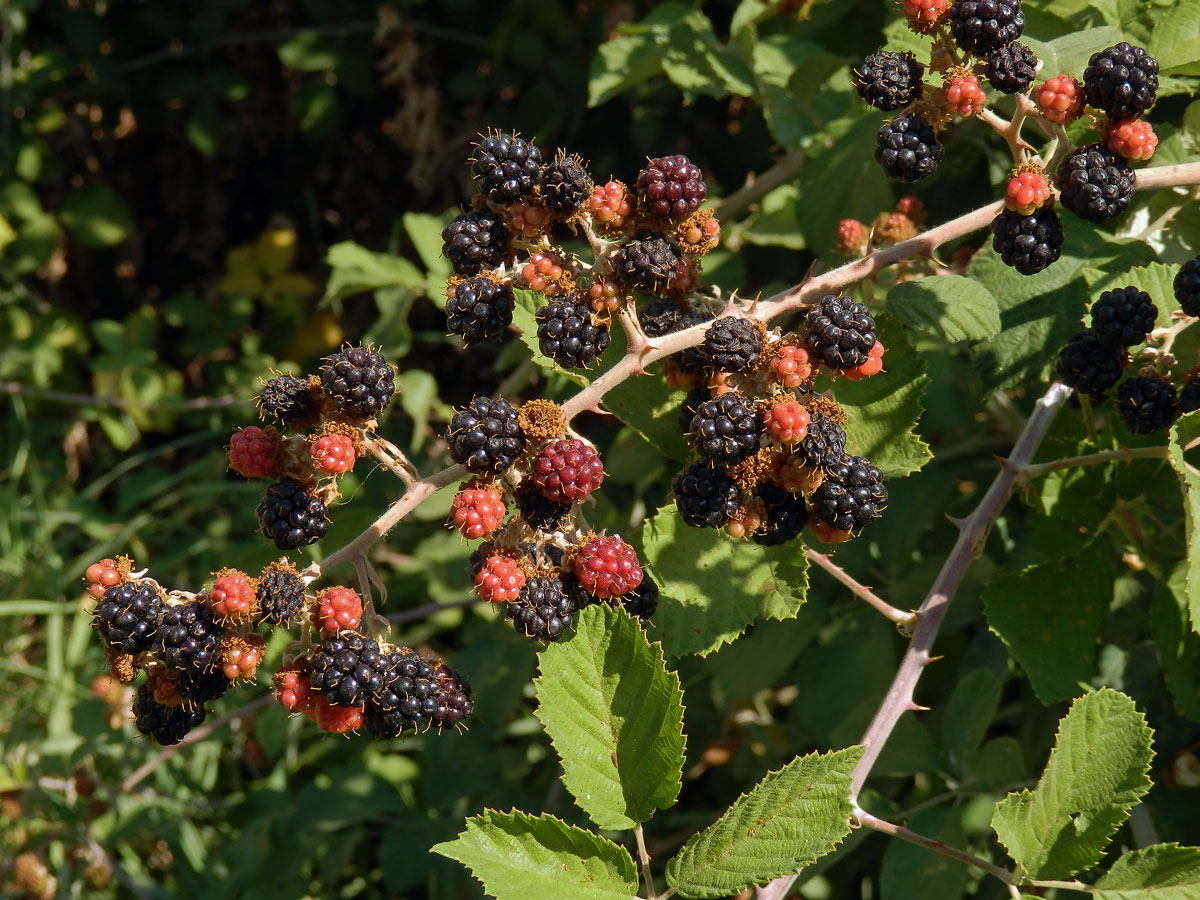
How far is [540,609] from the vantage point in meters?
1.99

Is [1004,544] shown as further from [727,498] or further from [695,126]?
[695,126]

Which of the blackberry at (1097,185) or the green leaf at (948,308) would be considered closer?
the blackberry at (1097,185)

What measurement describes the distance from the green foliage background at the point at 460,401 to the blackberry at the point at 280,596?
511mm

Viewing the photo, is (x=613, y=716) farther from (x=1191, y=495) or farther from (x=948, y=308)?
(x=1191, y=495)

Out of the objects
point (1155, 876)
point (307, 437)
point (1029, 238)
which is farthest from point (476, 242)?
point (1155, 876)

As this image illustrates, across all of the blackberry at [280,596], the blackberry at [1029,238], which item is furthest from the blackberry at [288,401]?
the blackberry at [1029,238]

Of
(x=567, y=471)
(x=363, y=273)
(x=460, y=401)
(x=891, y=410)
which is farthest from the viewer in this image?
(x=460, y=401)

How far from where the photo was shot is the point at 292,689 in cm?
204

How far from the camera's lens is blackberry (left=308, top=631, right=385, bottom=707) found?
1940 mm

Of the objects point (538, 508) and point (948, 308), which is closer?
point (538, 508)

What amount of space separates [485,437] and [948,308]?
98 cm

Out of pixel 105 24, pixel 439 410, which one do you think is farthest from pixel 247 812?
pixel 105 24

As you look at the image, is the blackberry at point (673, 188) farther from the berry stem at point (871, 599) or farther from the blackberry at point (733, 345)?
the berry stem at point (871, 599)

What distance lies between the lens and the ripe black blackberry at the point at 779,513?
6.86 feet
